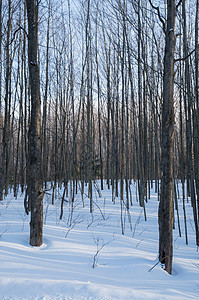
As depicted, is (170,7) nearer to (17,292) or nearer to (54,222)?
(17,292)

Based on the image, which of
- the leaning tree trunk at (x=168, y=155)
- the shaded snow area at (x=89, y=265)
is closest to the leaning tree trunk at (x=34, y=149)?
the shaded snow area at (x=89, y=265)

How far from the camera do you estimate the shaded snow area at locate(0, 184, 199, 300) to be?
1691mm

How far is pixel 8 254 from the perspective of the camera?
237 centimetres

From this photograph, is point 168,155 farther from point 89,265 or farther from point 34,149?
point 34,149

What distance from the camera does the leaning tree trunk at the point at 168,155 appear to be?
2.58 meters

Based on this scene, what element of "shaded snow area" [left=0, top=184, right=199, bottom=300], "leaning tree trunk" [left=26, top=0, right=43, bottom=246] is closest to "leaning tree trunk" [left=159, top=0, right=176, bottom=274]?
"shaded snow area" [left=0, top=184, right=199, bottom=300]

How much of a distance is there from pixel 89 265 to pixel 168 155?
1544mm

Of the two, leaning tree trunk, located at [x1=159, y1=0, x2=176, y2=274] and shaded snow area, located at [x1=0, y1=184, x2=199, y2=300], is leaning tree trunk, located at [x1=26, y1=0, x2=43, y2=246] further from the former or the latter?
leaning tree trunk, located at [x1=159, y1=0, x2=176, y2=274]

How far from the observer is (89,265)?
7.95 ft

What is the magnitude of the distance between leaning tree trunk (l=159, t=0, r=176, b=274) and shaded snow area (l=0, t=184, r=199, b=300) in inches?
10.0

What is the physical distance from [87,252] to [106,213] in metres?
2.87

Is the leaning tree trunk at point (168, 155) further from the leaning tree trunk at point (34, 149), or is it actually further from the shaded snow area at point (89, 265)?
the leaning tree trunk at point (34, 149)

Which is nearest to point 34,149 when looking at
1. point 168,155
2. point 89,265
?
point 89,265

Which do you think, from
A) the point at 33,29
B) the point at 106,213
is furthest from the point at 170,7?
the point at 106,213
